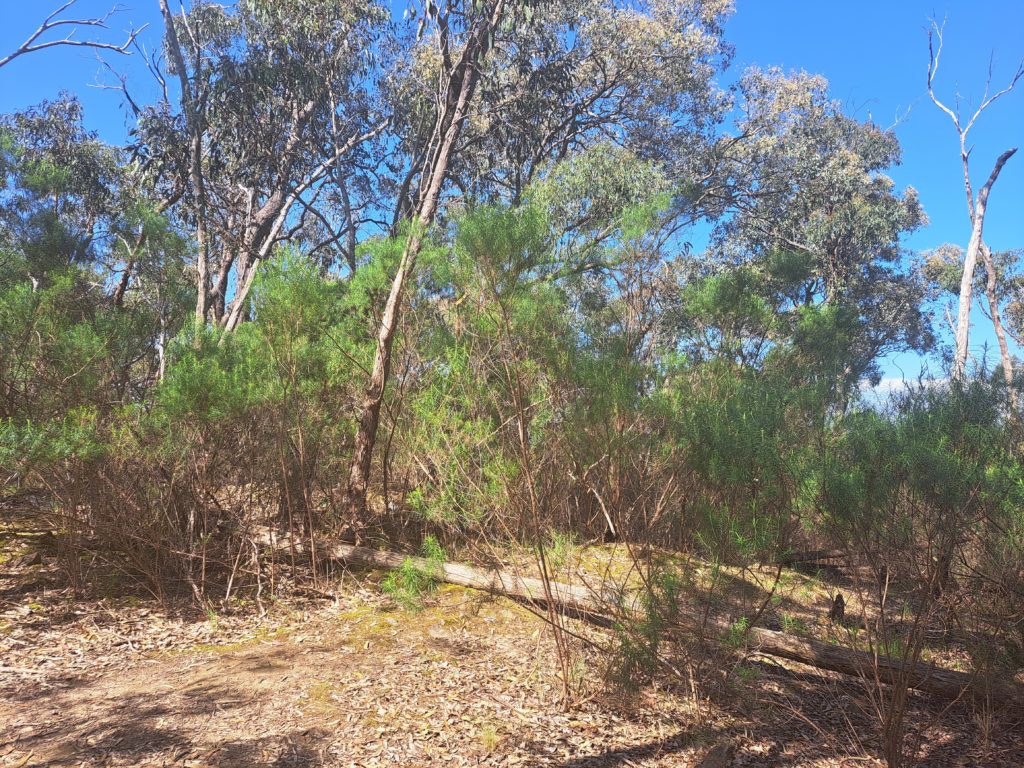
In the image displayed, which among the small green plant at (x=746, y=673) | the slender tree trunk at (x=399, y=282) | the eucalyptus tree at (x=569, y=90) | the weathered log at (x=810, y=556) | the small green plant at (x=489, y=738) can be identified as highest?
the eucalyptus tree at (x=569, y=90)

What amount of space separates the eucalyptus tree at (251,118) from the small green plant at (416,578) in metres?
5.91

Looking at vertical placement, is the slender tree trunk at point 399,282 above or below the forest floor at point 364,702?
above

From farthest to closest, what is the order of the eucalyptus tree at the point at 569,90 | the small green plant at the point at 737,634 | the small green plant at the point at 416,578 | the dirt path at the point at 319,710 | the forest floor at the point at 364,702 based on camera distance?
1. the eucalyptus tree at the point at 569,90
2. the small green plant at the point at 416,578
3. the small green plant at the point at 737,634
4. the forest floor at the point at 364,702
5. the dirt path at the point at 319,710

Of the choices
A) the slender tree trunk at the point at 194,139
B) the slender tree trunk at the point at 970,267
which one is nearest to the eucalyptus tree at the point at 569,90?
the slender tree trunk at the point at 194,139

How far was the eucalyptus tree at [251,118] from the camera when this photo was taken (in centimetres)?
1071

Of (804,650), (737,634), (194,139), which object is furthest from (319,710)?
(194,139)

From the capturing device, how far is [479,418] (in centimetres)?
557

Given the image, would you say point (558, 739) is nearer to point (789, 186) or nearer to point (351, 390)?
point (351, 390)

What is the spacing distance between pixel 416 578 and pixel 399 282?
248cm

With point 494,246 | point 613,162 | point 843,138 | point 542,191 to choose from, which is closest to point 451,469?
point 494,246

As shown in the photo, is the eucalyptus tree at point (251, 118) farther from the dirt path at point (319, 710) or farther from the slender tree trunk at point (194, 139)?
the dirt path at point (319, 710)

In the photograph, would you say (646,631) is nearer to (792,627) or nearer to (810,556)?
(792,627)

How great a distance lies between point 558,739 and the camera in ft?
13.0

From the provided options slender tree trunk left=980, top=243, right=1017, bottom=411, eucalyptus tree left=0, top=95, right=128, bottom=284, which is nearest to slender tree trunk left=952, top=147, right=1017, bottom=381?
slender tree trunk left=980, top=243, right=1017, bottom=411
